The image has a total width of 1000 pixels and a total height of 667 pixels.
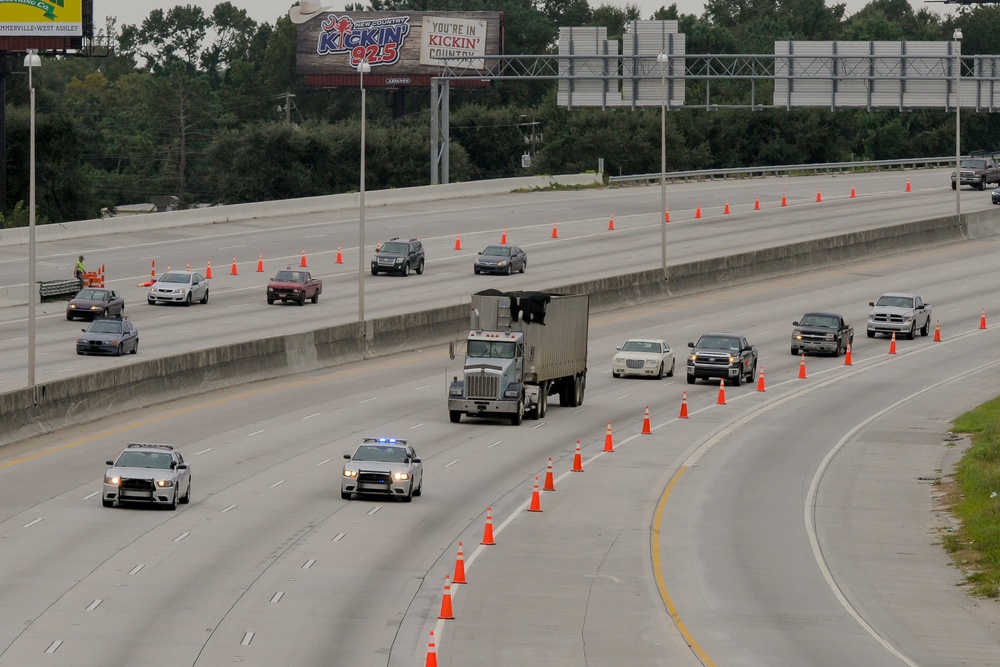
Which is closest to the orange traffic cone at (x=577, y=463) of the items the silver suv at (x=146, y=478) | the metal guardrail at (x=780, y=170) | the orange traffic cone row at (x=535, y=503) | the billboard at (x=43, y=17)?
the orange traffic cone row at (x=535, y=503)

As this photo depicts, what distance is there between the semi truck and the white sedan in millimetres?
5369

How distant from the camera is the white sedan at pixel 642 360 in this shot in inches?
2008

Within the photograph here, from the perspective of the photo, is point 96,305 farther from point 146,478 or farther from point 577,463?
point 146,478

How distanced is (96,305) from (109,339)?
8.60 metres

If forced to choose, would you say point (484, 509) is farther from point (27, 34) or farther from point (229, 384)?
point (27, 34)

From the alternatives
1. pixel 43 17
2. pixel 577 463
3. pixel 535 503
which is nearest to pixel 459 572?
pixel 535 503

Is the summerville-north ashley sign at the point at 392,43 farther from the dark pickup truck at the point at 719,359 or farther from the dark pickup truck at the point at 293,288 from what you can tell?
the dark pickup truck at the point at 719,359

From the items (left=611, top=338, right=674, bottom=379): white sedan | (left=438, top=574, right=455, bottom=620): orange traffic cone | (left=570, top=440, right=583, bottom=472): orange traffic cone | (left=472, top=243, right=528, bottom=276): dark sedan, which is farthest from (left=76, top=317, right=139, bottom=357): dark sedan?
(left=438, top=574, right=455, bottom=620): orange traffic cone

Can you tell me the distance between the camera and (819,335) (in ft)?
185

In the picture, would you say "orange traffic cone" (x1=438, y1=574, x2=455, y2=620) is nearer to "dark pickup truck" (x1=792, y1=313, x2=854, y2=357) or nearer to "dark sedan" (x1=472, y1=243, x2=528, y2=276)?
"dark pickup truck" (x1=792, y1=313, x2=854, y2=357)

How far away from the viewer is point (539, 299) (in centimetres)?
4334

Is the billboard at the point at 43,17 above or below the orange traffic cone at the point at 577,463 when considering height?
above

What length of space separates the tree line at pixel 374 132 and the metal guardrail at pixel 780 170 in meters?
23.1

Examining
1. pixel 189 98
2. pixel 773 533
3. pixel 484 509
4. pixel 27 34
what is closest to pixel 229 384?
pixel 484 509
